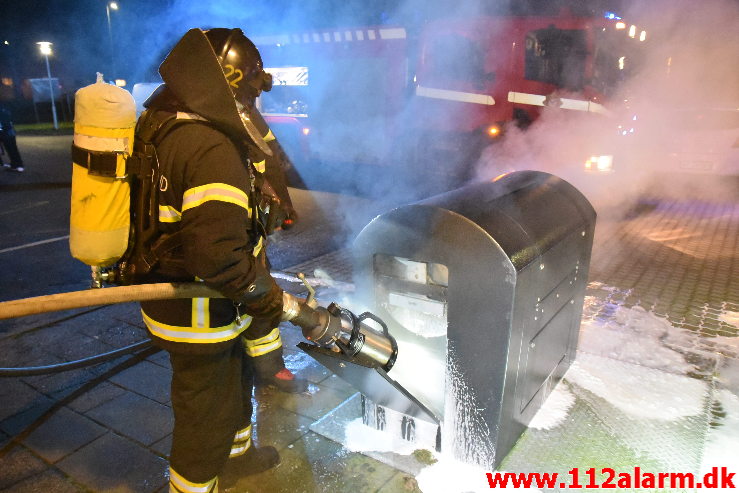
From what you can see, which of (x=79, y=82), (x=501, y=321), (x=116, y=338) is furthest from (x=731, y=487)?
(x=79, y=82)

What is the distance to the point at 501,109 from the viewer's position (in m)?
6.88

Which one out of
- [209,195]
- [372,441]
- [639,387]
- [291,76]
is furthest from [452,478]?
[291,76]

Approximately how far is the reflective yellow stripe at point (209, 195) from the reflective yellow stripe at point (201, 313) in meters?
0.39

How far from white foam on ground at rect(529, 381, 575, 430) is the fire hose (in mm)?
984

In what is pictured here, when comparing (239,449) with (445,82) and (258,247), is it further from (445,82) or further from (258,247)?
(445,82)

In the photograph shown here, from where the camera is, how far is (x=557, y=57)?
21.5ft

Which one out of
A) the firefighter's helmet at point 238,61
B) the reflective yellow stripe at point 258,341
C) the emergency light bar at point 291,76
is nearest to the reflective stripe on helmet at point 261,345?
the reflective yellow stripe at point 258,341

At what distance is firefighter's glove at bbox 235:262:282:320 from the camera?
5.72ft

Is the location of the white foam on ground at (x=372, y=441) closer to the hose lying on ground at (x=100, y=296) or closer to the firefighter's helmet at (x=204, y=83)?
the hose lying on ground at (x=100, y=296)

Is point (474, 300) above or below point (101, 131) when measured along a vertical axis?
below

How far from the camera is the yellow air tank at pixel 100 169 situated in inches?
64.5

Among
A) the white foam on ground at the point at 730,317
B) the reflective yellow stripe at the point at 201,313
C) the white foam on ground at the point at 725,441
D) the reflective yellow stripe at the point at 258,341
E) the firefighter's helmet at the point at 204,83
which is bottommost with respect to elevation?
the white foam on ground at the point at 725,441

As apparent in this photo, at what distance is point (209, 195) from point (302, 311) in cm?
60

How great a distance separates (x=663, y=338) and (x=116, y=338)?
413 centimetres
